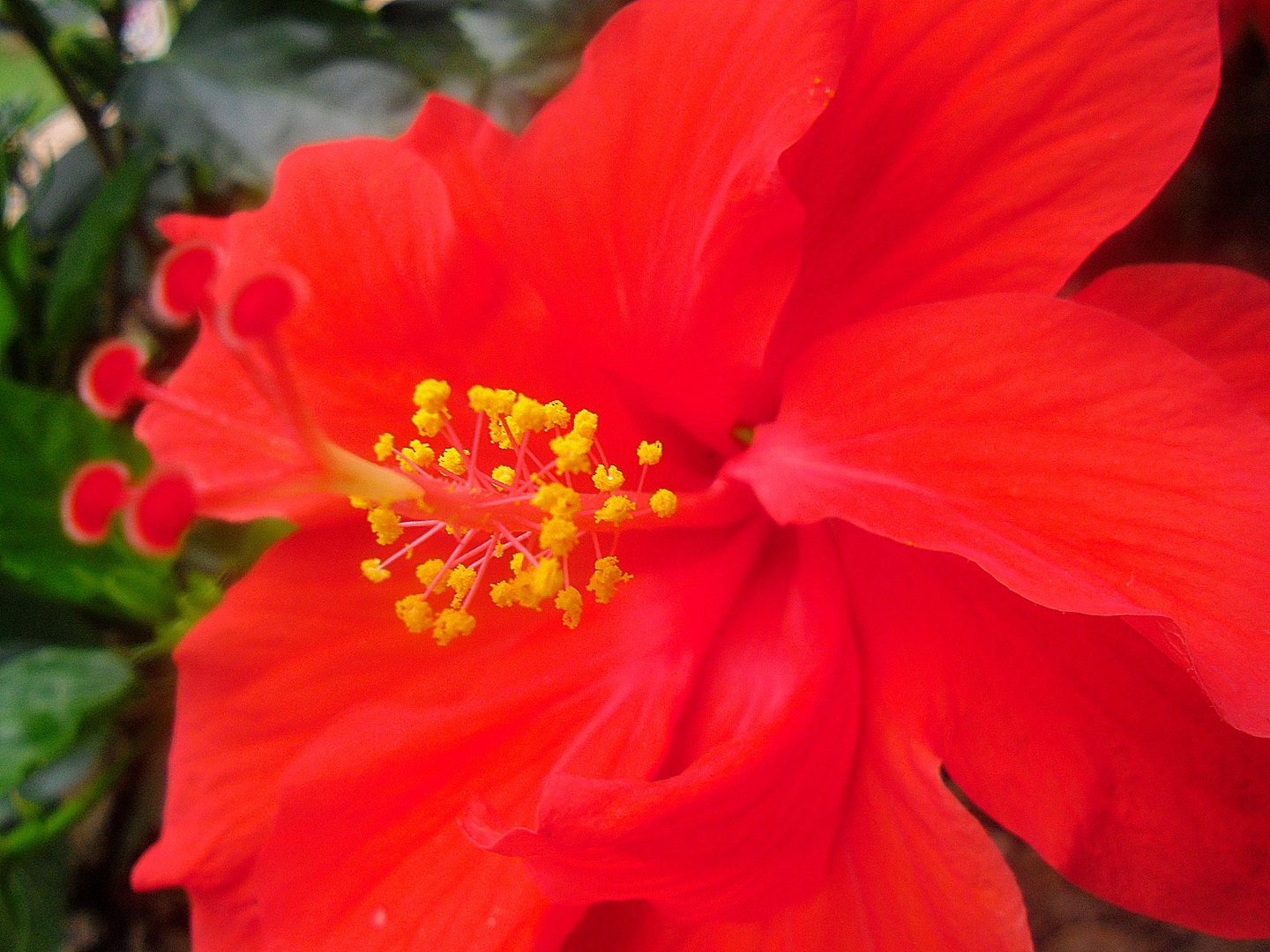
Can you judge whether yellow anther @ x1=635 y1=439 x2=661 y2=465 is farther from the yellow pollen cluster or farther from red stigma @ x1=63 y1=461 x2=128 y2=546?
red stigma @ x1=63 y1=461 x2=128 y2=546

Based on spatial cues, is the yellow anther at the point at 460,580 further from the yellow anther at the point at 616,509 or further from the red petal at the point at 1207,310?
the red petal at the point at 1207,310

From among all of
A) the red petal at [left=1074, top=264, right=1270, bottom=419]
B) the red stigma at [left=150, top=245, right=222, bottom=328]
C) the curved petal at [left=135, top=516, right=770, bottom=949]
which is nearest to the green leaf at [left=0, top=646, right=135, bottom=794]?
the curved petal at [left=135, top=516, right=770, bottom=949]

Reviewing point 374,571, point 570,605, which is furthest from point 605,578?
point 374,571

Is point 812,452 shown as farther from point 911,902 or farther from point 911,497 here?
point 911,902

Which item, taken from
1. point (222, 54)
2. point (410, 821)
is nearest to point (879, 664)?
point (410, 821)

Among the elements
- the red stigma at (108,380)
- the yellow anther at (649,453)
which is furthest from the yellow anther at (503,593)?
the red stigma at (108,380)
